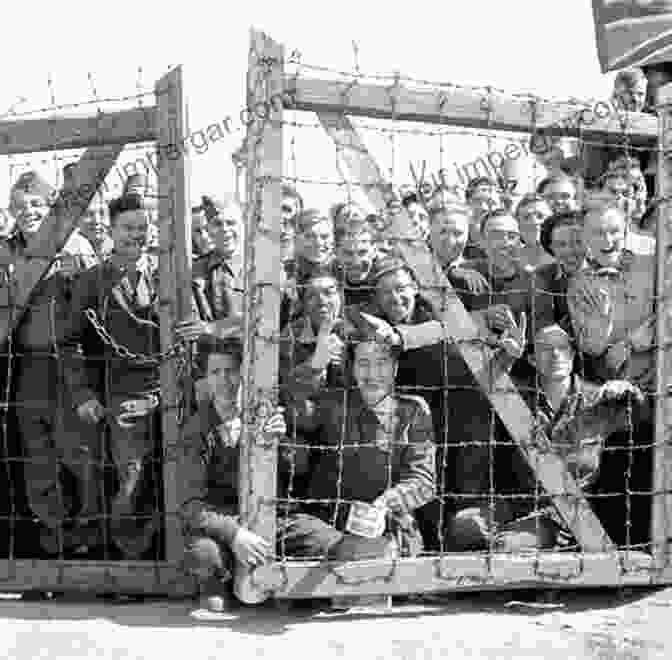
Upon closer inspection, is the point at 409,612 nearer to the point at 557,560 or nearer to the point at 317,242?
the point at 557,560

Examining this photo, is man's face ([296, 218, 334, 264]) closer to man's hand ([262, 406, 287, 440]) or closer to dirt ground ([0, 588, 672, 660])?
man's hand ([262, 406, 287, 440])

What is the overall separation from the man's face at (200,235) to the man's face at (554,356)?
212cm

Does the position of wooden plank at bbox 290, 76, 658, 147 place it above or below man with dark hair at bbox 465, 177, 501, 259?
above

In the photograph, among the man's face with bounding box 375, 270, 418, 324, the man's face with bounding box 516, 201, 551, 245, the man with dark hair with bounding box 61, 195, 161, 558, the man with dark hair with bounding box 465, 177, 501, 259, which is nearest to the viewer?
the man's face with bounding box 375, 270, 418, 324

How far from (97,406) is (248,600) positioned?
3.98 feet

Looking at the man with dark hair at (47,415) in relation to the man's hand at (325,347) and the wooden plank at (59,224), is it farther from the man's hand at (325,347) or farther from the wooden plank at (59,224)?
the man's hand at (325,347)

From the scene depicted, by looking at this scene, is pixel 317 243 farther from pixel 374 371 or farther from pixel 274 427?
pixel 274 427

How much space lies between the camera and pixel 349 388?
557 cm

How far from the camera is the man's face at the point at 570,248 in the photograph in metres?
5.90

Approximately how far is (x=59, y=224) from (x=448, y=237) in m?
1.91

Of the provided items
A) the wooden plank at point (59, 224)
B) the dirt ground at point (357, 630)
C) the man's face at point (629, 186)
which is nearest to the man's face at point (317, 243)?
the wooden plank at point (59, 224)

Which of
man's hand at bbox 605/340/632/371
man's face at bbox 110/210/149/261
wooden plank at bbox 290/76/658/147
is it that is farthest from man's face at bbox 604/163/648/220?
man's face at bbox 110/210/149/261

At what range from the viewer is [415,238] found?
5492mm

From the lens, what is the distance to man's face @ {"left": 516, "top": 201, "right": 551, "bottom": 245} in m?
6.96
